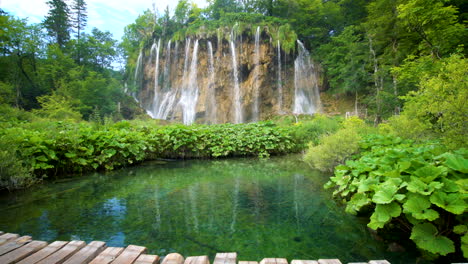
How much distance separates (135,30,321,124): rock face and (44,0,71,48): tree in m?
15.2

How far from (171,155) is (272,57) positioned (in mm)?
16660

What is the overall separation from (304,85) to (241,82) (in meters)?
6.42

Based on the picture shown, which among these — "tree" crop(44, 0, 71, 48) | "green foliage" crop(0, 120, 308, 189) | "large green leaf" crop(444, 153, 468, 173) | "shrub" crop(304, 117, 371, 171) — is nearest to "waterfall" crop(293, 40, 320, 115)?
"green foliage" crop(0, 120, 308, 189)

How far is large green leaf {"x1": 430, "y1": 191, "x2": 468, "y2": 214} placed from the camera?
7.12 ft

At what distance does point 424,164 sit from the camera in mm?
2904

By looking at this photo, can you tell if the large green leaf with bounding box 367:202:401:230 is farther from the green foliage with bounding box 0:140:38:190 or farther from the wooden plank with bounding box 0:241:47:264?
the green foliage with bounding box 0:140:38:190

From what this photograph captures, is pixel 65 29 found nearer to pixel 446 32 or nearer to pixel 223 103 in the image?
pixel 223 103

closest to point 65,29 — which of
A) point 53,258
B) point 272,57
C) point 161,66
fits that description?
point 161,66

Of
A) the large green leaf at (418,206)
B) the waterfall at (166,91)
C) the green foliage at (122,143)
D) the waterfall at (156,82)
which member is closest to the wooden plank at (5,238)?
the large green leaf at (418,206)

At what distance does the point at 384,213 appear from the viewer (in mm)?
2574

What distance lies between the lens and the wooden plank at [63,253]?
1823mm

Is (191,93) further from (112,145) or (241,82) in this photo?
(112,145)

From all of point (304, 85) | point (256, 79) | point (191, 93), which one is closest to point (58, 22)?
point (191, 93)

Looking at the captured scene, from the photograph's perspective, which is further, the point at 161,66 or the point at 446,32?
the point at 161,66
